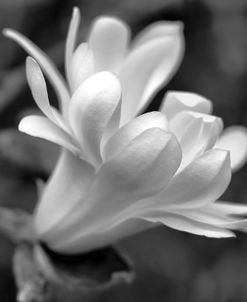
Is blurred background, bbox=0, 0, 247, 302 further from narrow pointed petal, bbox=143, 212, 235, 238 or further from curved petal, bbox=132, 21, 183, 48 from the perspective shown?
narrow pointed petal, bbox=143, 212, 235, 238

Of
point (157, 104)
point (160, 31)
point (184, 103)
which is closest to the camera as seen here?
point (184, 103)

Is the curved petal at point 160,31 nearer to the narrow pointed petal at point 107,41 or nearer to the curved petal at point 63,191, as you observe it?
the narrow pointed petal at point 107,41

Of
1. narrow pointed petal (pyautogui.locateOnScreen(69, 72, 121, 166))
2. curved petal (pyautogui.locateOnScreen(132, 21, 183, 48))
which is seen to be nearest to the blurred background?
curved petal (pyautogui.locateOnScreen(132, 21, 183, 48))

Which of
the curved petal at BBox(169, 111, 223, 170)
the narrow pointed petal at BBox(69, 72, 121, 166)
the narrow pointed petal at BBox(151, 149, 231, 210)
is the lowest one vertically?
the narrow pointed petal at BBox(151, 149, 231, 210)

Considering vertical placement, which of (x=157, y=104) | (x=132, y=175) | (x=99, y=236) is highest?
(x=132, y=175)

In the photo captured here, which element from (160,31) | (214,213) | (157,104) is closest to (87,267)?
(214,213)

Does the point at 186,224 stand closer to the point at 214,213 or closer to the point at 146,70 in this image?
the point at 214,213

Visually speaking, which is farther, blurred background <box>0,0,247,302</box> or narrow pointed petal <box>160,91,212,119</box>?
blurred background <box>0,0,247,302</box>

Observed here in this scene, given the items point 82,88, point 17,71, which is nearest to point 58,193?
point 82,88
